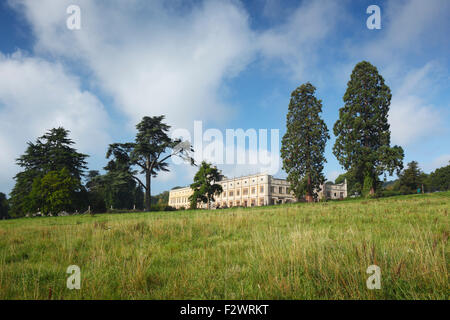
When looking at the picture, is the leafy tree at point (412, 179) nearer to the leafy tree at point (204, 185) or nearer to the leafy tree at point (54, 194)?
the leafy tree at point (204, 185)

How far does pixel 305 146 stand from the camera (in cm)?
3341

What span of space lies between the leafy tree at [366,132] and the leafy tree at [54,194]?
33.1 meters

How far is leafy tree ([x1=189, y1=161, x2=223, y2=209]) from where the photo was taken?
4478 cm

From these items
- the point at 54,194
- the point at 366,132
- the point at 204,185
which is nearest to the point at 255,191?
the point at 204,185

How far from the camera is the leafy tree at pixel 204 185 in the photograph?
44781mm

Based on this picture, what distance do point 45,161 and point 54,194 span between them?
1866cm

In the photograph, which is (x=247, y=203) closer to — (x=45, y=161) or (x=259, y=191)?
(x=259, y=191)

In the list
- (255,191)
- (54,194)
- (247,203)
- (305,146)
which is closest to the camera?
(54,194)

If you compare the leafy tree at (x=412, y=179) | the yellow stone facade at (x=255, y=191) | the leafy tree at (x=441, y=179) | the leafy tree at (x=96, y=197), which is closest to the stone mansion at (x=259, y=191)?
the yellow stone facade at (x=255, y=191)

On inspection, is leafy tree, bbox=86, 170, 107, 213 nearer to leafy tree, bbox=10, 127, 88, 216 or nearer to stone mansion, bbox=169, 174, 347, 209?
leafy tree, bbox=10, 127, 88, 216

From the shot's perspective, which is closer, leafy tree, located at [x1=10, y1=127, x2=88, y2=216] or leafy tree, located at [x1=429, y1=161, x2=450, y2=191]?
leafy tree, located at [x1=10, y1=127, x2=88, y2=216]

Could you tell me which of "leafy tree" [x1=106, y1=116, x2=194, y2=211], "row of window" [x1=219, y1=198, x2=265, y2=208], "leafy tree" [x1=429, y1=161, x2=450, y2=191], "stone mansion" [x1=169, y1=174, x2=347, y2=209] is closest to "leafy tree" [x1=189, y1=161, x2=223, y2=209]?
"leafy tree" [x1=106, y1=116, x2=194, y2=211]

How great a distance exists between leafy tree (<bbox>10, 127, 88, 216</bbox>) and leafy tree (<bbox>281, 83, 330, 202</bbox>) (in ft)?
110
